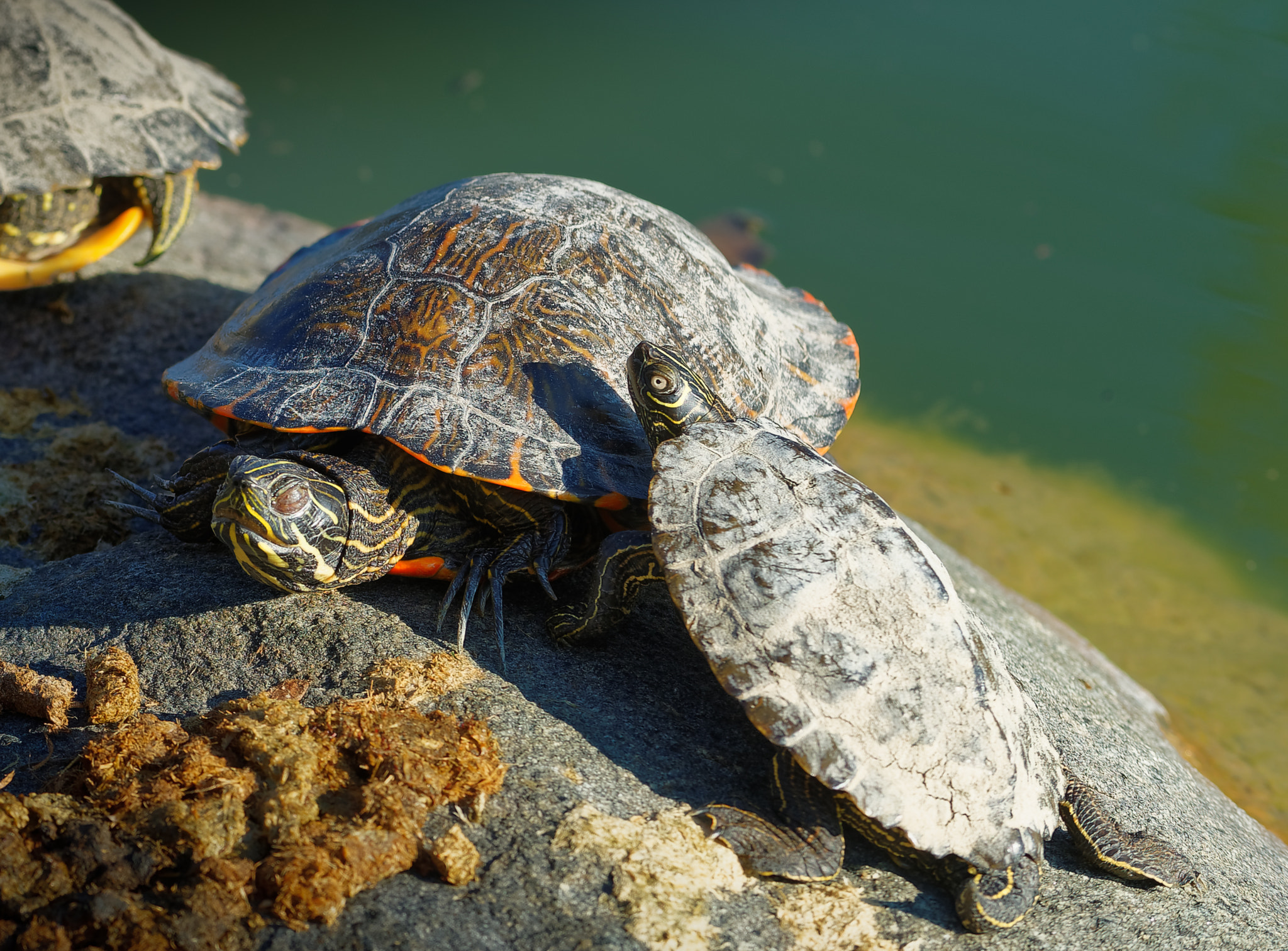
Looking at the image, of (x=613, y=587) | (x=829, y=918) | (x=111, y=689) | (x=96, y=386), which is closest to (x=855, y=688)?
(x=829, y=918)

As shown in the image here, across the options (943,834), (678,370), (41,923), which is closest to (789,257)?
(678,370)

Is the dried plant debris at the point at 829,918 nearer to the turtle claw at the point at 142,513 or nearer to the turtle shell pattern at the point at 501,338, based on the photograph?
the turtle shell pattern at the point at 501,338

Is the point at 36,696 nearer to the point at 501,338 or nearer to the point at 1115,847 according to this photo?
the point at 501,338

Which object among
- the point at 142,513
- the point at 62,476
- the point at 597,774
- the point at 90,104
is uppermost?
the point at 90,104

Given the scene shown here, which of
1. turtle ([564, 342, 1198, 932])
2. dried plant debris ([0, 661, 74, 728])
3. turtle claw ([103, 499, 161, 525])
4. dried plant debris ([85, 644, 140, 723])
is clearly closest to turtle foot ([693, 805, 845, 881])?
turtle ([564, 342, 1198, 932])

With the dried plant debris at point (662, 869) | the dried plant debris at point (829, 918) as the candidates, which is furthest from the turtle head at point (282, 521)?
the dried plant debris at point (829, 918)
